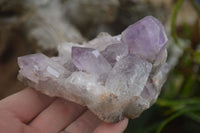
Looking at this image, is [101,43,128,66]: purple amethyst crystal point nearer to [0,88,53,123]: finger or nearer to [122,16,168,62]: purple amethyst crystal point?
[122,16,168,62]: purple amethyst crystal point

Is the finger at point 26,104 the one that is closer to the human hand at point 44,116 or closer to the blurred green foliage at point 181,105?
the human hand at point 44,116

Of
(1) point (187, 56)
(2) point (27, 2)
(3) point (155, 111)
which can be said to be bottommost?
(3) point (155, 111)

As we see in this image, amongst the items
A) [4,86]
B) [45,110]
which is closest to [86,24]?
[4,86]

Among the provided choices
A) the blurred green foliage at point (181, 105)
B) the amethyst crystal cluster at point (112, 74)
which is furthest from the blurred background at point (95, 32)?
the amethyst crystal cluster at point (112, 74)

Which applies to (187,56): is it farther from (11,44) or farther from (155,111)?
(11,44)

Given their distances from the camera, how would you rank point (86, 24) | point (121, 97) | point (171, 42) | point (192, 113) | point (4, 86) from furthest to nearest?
point (171, 42) < point (4, 86) < point (86, 24) < point (192, 113) < point (121, 97)

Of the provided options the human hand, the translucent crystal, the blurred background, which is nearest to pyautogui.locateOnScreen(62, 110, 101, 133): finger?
the human hand
